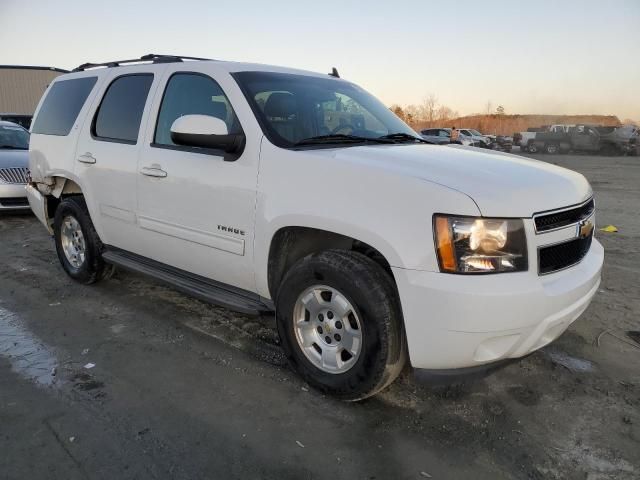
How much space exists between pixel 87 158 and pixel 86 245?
0.84 metres

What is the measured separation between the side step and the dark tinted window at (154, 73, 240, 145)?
0.98 m

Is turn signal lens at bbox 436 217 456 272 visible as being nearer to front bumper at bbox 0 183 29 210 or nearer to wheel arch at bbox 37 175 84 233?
wheel arch at bbox 37 175 84 233

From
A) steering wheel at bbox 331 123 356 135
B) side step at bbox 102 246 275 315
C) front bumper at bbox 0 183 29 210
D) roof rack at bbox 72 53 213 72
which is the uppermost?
roof rack at bbox 72 53 213 72

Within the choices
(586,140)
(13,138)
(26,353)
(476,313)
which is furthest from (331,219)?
(586,140)

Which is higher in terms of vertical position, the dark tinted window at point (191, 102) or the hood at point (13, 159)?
the dark tinted window at point (191, 102)

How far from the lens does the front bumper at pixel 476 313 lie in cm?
229

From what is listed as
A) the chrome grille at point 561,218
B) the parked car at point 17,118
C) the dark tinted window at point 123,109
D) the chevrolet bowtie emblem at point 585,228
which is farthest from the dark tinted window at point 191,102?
the parked car at point 17,118

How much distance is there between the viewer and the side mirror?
2.96m

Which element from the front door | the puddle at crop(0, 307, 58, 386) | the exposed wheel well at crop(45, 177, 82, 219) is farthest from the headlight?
the exposed wheel well at crop(45, 177, 82, 219)

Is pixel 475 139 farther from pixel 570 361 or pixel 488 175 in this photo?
pixel 488 175

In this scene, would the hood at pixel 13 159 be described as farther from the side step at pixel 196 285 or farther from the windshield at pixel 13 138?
the side step at pixel 196 285

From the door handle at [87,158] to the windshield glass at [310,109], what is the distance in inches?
65.6

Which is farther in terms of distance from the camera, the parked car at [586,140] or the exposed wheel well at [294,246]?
the parked car at [586,140]

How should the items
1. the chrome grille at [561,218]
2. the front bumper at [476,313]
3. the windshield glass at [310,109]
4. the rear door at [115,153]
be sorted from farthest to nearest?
1. the rear door at [115,153]
2. the windshield glass at [310,109]
3. the chrome grille at [561,218]
4. the front bumper at [476,313]
